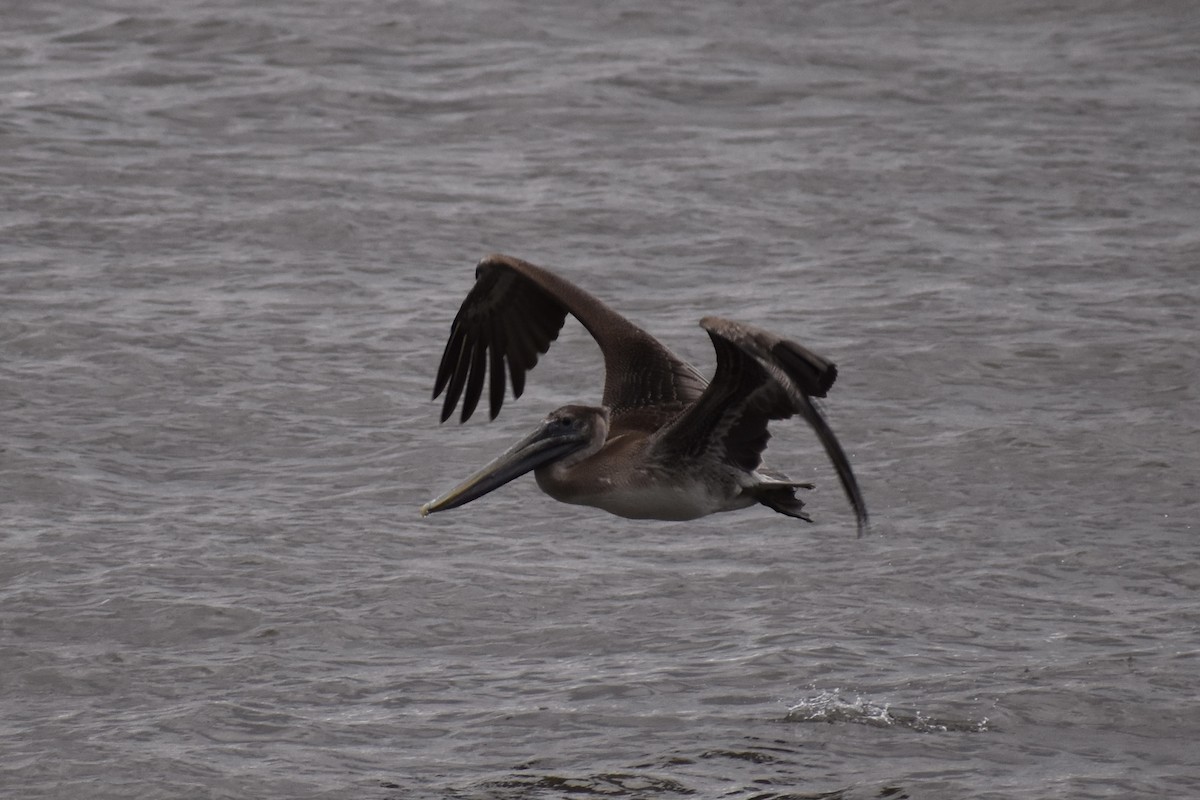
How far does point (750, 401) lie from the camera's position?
6266 mm

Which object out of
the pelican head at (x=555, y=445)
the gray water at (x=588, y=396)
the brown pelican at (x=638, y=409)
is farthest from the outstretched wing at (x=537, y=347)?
the gray water at (x=588, y=396)

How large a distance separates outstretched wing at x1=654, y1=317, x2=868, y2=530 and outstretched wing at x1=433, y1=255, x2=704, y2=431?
44cm

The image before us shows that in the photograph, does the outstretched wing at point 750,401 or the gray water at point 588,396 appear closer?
the outstretched wing at point 750,401

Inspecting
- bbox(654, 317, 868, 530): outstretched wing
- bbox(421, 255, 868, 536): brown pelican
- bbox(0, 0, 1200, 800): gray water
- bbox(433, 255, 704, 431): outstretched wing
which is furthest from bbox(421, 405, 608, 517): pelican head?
bbox(0, 0, 1200, 800): gray water

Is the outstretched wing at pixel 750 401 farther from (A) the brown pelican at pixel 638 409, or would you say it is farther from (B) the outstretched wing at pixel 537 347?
(B) the outstretched wing at pixel 537 347

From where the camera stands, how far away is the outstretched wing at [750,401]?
5.32 metres

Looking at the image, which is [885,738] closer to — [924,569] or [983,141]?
[924,569]

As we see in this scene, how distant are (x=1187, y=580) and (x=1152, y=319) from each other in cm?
280

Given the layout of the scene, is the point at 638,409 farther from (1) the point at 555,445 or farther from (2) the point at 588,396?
(2) the point at 588,396

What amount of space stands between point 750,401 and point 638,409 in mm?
875

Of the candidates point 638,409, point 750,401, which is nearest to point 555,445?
point 638,409

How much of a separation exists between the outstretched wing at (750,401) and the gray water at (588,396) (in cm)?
76

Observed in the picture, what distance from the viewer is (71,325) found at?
9336 millimetres

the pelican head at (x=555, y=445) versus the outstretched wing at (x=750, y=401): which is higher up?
the outstretched wing at (x=750, y=401)
